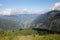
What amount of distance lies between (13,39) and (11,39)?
486 millimetres

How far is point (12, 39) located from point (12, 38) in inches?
15.0

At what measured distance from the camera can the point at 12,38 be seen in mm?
31797

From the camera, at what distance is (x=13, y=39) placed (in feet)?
104

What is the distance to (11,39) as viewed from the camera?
31.3 metres

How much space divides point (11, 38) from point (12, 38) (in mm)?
247

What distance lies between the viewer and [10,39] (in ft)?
103

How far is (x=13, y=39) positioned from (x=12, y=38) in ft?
1.37

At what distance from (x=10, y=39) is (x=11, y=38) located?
0.34 m

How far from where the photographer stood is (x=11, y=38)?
31.7 meters

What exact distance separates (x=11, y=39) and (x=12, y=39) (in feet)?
0.82

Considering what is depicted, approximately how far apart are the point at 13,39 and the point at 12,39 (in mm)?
238

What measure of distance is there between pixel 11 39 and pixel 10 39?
1.06 ft

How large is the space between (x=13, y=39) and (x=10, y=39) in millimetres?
701
